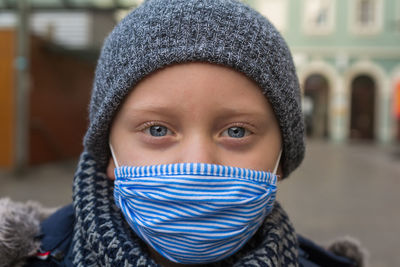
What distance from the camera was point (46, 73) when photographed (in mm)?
7242

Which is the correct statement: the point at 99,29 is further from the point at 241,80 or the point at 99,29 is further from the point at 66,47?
the point at 241,80

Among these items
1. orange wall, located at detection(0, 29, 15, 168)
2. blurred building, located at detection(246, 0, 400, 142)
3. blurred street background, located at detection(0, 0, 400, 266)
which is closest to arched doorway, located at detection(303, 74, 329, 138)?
blurred building, located at detection(246, 0, 400, 142)

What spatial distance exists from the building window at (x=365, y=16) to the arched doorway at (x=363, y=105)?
2.05m

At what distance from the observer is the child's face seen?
0.89m

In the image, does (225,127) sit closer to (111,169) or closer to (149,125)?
(149,125)

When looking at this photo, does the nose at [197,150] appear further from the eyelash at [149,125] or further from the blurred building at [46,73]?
the blurred building at [46,73]

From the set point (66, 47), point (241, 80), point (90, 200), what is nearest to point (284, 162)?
point (241, 80)

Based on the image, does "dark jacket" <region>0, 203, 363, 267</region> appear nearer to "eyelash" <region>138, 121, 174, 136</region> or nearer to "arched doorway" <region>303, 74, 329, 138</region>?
"eyelash" <region>138, 121, 174, 136</region>

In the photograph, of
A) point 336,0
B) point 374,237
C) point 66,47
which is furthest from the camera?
point 336,0

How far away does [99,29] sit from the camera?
8617mm

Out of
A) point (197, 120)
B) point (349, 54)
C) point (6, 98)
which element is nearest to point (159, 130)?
point (197, 120)

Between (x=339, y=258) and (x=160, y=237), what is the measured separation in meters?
0.73

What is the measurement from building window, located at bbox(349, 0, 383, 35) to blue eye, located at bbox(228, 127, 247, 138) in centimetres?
1715

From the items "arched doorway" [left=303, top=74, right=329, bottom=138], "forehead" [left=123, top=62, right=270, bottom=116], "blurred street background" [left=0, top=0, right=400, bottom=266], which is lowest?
"arched doorway" [left=303, top=74, right=329, bottom=138]
